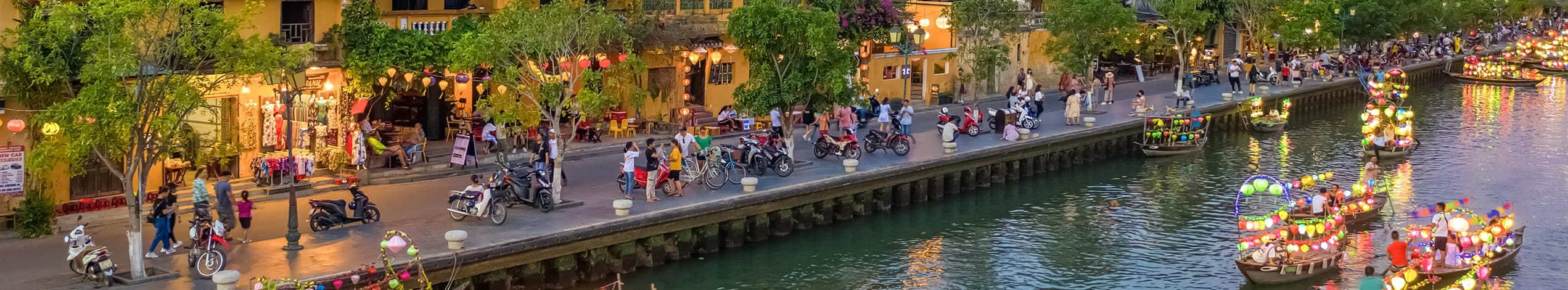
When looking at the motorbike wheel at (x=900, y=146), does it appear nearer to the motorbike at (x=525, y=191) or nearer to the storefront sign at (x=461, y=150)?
the storefront sign at (x=461, y=150)

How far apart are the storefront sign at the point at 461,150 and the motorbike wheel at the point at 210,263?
46.2ft

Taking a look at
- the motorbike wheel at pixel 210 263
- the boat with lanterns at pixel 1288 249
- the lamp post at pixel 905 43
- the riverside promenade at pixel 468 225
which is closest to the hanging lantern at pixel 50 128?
the riverside promenade at pixel 468 225

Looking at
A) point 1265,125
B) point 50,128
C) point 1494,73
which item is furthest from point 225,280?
point 1494,73

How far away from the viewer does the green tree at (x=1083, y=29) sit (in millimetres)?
69125

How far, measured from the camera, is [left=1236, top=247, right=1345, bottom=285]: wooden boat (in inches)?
1410

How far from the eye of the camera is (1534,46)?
4493 inches

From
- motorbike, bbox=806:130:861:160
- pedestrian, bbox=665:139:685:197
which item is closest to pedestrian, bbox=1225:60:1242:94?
motorbike, bbox=806:130:861:160

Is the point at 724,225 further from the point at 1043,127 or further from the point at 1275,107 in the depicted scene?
the point at 1275,107

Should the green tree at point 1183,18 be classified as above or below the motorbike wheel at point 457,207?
above

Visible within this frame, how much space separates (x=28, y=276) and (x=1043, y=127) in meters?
39.2

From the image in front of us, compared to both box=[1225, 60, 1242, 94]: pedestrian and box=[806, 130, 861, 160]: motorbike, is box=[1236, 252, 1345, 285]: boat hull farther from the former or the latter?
box=[1225, 60, 1242, 94]: pedestrian

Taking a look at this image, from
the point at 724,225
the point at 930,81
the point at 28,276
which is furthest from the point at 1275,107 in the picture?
the point at 28,276

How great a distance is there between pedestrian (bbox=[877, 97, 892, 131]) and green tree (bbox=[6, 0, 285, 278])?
2847cm

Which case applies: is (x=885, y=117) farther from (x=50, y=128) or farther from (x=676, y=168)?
(x=50, y=128)
